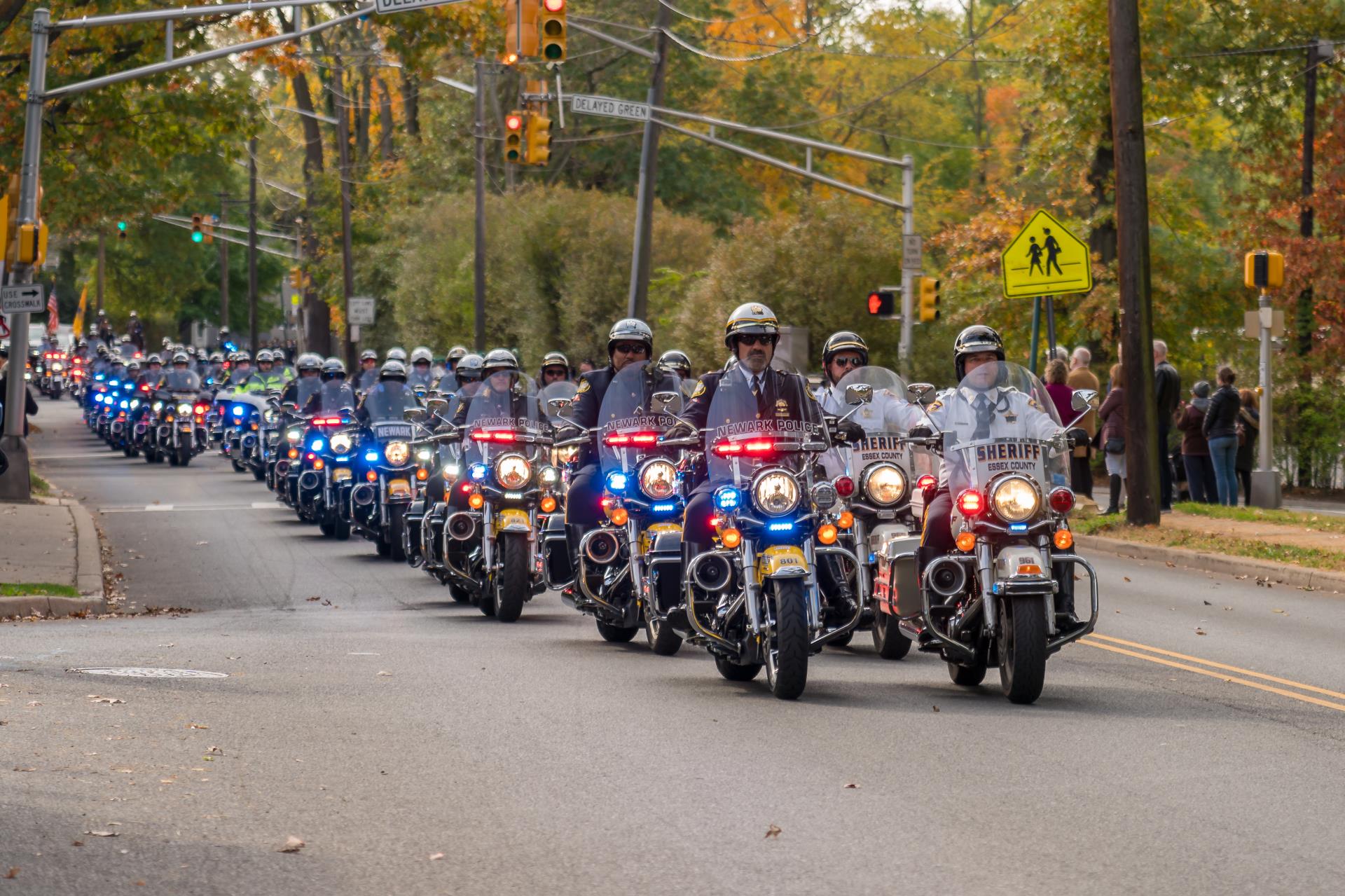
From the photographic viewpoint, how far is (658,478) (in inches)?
486

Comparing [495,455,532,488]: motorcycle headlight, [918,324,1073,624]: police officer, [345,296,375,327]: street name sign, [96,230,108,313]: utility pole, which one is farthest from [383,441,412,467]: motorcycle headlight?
[96,230,108,313]: utility pole

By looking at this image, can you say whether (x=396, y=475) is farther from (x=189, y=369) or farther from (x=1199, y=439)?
(x=189, y=369)

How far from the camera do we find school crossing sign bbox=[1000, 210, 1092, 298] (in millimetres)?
23281

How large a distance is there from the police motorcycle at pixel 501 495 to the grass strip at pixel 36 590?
11.1 ft

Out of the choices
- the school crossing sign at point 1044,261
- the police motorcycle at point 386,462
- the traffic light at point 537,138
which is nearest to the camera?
the police motorcycle at point 386,462

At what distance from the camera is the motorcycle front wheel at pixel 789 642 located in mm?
10305

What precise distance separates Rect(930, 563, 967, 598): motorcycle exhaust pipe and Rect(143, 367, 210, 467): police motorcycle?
31.2 meters

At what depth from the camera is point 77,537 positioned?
2197 centimetres

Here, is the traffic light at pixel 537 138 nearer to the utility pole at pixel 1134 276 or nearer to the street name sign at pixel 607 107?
the street name sign at pixel 607 107

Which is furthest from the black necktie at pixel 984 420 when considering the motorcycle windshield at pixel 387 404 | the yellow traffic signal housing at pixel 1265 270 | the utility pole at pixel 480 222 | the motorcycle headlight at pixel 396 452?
the utility pole at pixel 480 222

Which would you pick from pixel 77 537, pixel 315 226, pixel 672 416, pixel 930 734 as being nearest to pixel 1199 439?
pixel 77 537

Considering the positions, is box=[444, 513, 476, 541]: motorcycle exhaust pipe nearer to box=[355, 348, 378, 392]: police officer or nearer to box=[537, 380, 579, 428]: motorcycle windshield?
box=[537, 380, 579, 428]: motorcycle windshield

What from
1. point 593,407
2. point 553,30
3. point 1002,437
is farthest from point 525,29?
point 1002,437

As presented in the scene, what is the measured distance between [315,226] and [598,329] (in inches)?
652
